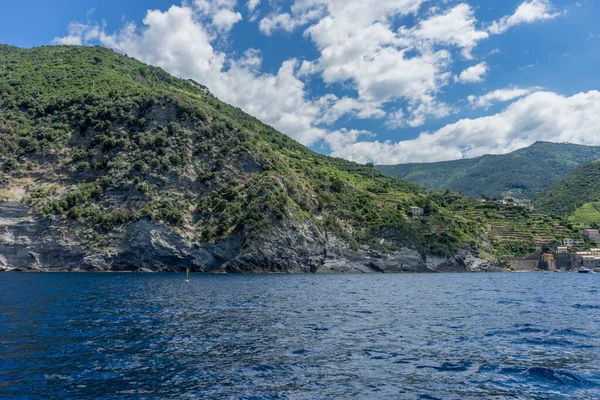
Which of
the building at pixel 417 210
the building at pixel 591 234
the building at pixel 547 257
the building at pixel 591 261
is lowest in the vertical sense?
the building at pixel 591 261

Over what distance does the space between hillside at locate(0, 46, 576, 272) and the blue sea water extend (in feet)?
192

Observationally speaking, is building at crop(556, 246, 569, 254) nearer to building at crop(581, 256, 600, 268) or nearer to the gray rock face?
building at crop(581, 256, 600, 268)

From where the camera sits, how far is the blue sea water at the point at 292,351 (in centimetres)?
1463

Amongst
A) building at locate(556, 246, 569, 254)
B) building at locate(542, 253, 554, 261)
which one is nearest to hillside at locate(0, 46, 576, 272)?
building at locate(542, 253, 554, 261)

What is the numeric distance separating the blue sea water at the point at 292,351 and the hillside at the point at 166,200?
5864cm

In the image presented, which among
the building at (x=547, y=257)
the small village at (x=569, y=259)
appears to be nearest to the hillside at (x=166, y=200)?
the building at (x=547, y=257)

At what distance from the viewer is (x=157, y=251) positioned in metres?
91.6

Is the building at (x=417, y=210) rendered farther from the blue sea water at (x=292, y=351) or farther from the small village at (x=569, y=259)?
the blue sea water at (x=292, y=351)

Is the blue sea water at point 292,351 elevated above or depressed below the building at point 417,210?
below

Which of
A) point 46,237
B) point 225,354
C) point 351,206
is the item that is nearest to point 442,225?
point 351,206

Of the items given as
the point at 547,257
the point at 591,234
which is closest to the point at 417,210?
the point at 547,257

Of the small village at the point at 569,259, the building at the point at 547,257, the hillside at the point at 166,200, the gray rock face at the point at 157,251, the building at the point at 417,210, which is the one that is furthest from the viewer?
the building at the point at 547,257

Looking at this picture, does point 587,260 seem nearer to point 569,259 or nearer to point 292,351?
point 569,259

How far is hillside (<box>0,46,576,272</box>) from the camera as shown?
298 feet
